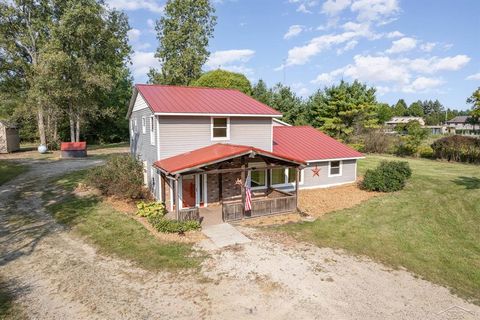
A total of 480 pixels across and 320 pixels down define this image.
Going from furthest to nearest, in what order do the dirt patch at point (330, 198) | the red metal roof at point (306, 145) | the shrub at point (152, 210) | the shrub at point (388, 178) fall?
the red metal roof at point (306, 145)
the shrub at point (388, 178)
the dirt patch at point (330, 198)
the shrub at point (152, 210)

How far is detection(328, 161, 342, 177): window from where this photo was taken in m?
22.8

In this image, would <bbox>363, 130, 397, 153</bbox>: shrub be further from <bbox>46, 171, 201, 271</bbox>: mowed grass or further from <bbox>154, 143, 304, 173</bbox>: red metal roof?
<bbox>46, 171, 201, 271</bbox>: mowed grass

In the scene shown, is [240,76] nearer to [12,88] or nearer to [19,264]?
[12,88]

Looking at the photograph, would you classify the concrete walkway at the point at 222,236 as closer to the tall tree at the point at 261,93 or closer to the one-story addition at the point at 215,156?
the one-story addition at the point at 215,156

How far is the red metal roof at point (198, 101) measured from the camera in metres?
17.1

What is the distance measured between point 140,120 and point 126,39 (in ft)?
105

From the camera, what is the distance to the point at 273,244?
1266 centimetres

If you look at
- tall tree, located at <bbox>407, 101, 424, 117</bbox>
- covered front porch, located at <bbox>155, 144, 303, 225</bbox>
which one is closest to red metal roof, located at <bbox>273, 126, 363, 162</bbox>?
covered front porch, located at <bbox>155, 144, 303, 225</bbox>

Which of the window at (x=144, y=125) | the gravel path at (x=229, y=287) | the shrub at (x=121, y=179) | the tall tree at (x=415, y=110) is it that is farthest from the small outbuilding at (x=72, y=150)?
the tall tree at (x=415, y=110)

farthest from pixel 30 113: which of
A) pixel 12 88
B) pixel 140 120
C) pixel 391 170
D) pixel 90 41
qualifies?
pixel 391 170

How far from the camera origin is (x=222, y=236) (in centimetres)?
1338

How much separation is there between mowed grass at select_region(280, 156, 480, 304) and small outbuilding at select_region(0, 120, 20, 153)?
39.2 metres

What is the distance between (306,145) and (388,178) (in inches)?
236

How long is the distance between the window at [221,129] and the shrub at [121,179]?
519 centimetres
